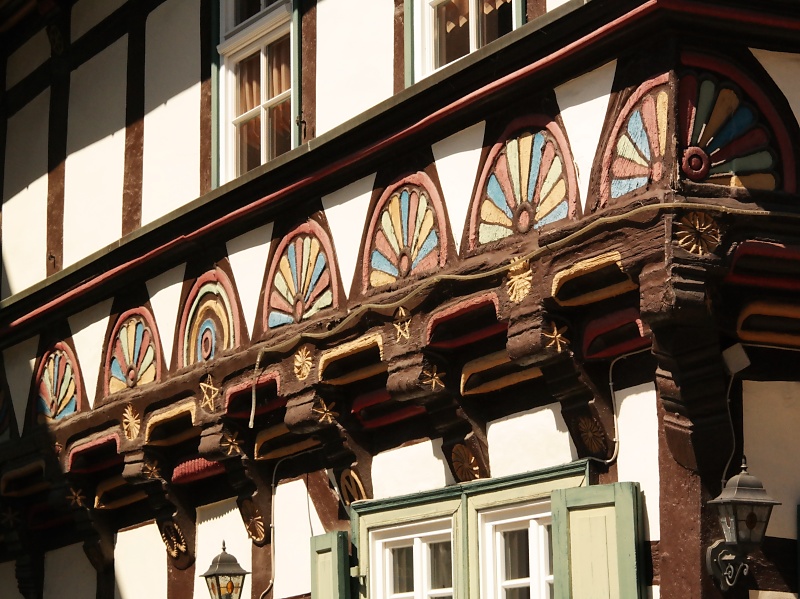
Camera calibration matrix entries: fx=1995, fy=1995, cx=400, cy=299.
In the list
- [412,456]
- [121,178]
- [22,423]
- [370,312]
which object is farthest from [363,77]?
[22,423]

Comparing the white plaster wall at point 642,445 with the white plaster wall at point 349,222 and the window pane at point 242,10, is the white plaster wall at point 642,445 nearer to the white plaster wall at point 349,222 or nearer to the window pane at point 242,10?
the white plaster wall at point 349,222

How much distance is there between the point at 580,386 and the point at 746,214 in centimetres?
117

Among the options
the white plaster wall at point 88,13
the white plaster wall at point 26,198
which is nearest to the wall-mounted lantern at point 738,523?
the white plaster wall at point 88,13

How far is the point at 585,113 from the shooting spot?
28.7ft

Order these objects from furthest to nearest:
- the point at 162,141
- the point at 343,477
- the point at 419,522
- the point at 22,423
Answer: the point at 22,423 → the point at 162,141 → the point at 343,477 → the point at 419,522

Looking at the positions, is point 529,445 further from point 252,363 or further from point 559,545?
point 252,363

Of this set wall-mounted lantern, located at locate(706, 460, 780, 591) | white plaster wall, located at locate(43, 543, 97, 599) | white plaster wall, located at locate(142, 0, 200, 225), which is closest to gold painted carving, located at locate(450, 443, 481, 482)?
wall-mounted lantern, located at locate(706, 460, 780, 591)

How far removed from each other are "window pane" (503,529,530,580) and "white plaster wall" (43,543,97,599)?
4.36 m

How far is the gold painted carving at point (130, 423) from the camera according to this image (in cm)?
1203

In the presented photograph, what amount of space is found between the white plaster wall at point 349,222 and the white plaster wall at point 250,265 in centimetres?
68

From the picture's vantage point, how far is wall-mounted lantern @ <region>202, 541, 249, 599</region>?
34.9ft

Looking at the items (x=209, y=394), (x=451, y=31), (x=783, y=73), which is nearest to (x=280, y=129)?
(x=209, y=394)

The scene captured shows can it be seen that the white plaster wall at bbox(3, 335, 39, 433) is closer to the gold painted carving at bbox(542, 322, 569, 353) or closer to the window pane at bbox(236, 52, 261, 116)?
the window pane at bbox(236, 52, 261, 116)

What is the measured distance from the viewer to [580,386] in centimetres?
884
